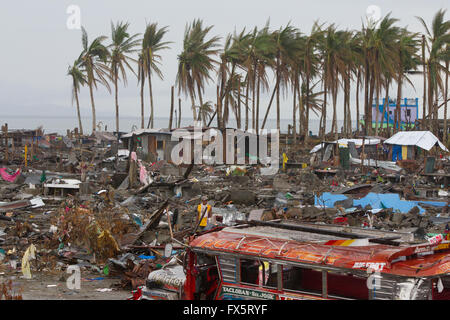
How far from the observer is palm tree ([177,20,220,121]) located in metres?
47.8

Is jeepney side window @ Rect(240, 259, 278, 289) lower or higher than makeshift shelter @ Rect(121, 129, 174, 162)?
lower

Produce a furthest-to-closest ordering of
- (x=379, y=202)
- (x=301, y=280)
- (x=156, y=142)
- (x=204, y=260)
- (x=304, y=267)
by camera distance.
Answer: (x=156, y=142), (x=379, y=202), (x=204, y=260), (x=301, y=280), (x=304, y=267)

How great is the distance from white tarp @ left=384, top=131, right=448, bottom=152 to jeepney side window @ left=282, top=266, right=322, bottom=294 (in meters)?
27.1

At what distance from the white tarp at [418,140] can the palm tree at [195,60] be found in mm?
17698

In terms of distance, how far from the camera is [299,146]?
4516 cm

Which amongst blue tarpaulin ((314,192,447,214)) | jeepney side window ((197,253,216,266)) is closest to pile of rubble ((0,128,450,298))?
blue tarpaulin ((314,192,447,214))

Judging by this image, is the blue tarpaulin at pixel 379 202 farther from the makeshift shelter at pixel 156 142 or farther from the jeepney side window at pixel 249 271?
the makeshift shelter at pixel 156 142

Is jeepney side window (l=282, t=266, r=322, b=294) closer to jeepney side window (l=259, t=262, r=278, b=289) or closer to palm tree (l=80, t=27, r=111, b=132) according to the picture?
jeepney side window (l=259, t=262, r=278, b=289)

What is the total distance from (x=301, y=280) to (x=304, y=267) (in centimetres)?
109

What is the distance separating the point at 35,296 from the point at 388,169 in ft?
71.6

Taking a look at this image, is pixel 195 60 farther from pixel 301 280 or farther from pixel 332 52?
pixel 301 280

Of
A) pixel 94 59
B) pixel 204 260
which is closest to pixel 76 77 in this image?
pixel 94 59

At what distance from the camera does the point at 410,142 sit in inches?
1356

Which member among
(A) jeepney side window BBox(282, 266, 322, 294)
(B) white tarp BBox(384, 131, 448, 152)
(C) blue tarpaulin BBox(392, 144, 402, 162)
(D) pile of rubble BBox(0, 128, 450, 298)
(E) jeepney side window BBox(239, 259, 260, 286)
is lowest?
(D) pile of rubble BBox(0, 128, 450, 298)
